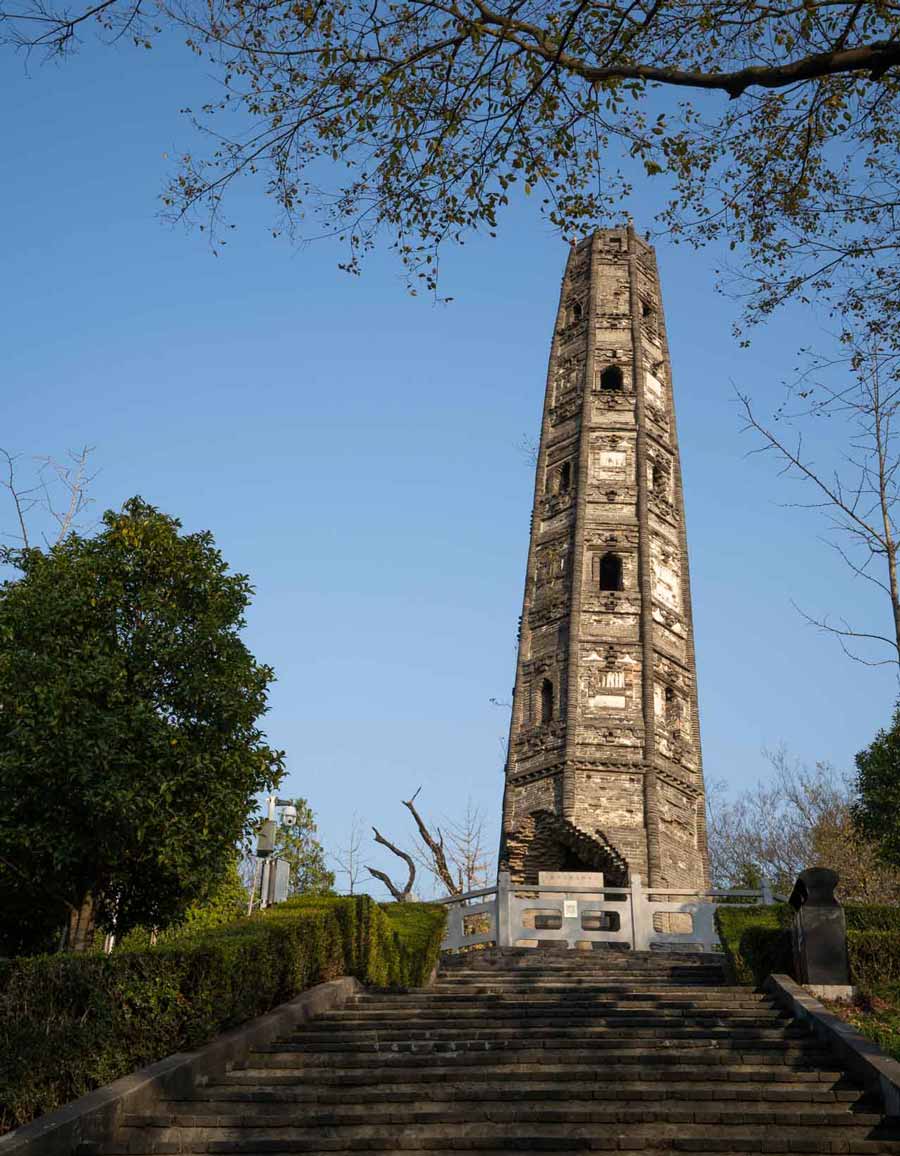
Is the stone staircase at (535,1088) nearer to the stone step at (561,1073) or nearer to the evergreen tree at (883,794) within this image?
the stone step at (561,1073)

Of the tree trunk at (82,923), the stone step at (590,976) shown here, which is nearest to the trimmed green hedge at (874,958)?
the stone step at (590,976)

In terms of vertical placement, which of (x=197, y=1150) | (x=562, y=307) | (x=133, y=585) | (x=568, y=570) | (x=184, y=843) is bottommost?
(x=197, y=1150)

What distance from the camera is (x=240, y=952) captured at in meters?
10.2

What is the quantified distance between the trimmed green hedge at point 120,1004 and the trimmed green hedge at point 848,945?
5.38 metres

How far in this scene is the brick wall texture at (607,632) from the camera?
1054 inches

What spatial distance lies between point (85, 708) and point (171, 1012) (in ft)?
25.4

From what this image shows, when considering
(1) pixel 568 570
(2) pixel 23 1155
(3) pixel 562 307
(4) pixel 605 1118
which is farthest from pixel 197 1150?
(3) pixel 562 307

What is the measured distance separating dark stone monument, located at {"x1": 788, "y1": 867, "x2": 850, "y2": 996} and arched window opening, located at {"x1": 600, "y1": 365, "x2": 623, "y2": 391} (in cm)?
2399

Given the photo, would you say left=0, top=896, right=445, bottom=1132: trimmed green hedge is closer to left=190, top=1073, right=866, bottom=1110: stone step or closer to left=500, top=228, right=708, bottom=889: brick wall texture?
left=190, top=1073, right=866, bottom=1110: stone step

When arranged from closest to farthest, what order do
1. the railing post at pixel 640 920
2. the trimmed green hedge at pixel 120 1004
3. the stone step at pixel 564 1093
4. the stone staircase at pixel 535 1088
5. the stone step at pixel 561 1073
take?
the stone staircase at pixel 535 1088, the stone step at pixel 564 1093, the trimmed green hedge at pixel 120 1004, the stone step at pixel 561 1073, the railing post at pixel 640 920

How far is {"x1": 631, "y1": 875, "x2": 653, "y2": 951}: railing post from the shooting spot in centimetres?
1930

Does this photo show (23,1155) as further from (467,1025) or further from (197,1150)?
(467,1025)

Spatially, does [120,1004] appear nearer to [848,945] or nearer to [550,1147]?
[550,1147]

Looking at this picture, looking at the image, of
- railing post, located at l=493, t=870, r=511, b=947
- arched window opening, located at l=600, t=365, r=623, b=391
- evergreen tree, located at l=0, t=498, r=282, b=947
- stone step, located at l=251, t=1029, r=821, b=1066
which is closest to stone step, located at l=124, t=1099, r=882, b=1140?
stone step, located at l=251, t=1029, r=821, b=1066
